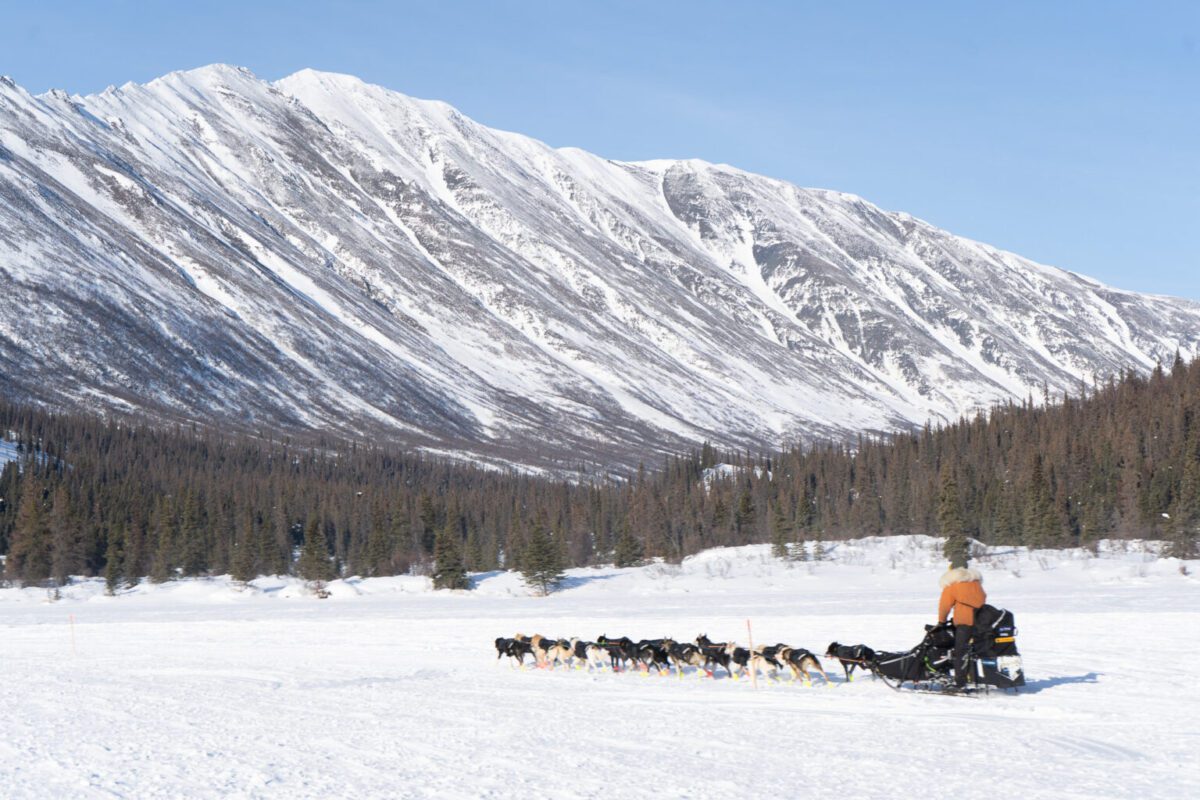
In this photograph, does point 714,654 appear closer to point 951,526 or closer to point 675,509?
point 951,526

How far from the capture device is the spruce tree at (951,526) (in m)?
68.4

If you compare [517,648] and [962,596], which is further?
[517,648]

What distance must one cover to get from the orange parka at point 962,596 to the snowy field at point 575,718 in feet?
4.82

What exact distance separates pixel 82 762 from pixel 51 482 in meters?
109

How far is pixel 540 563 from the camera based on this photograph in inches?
2744

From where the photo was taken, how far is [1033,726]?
52.2 ft

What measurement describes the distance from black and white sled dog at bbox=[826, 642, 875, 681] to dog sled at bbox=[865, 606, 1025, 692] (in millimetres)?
848

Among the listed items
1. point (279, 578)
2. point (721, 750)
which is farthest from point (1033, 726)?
point (279, 578)

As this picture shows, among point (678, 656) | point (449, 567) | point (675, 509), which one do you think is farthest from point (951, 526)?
point (678, 656)

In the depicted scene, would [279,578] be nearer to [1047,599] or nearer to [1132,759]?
[1047,599]

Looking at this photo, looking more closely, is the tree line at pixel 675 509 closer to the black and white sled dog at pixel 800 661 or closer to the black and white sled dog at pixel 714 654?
the black and white sled dog at pixel 714 654

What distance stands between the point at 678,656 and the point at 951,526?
51.6 metres

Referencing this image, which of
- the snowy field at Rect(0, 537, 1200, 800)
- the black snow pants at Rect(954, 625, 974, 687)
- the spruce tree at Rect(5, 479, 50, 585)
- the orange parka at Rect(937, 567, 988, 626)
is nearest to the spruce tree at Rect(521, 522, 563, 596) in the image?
the snowy field at Rect(0, 537, 1200, 800)

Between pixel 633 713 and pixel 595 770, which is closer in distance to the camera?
pixel 595 770
